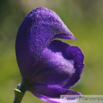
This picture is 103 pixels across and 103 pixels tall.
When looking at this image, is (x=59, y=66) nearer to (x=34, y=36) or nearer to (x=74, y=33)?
(x=34, y=36)

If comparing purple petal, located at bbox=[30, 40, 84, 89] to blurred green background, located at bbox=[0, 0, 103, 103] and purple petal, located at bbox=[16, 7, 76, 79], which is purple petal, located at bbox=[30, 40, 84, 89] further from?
blurred green background, located at bbox=[0, 0, 103, 103]

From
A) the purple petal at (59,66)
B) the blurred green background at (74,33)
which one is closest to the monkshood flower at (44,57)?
the purple petal at (59,66)

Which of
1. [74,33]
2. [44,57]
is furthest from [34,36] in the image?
[74,33]

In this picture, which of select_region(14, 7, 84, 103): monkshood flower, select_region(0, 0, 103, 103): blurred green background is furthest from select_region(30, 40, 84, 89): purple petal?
select_region(0, 0, 103, 103): blurred green background

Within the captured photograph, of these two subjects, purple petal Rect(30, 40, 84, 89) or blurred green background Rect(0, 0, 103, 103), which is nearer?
purple petal Rect(30, 40, 84, 89)

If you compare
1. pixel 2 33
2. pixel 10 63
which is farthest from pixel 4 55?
pixel 2 33

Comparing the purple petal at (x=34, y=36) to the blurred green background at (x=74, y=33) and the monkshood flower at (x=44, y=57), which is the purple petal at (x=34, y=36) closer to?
the monkshood flower at (x=44, y=57)

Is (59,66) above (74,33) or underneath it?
underneath
